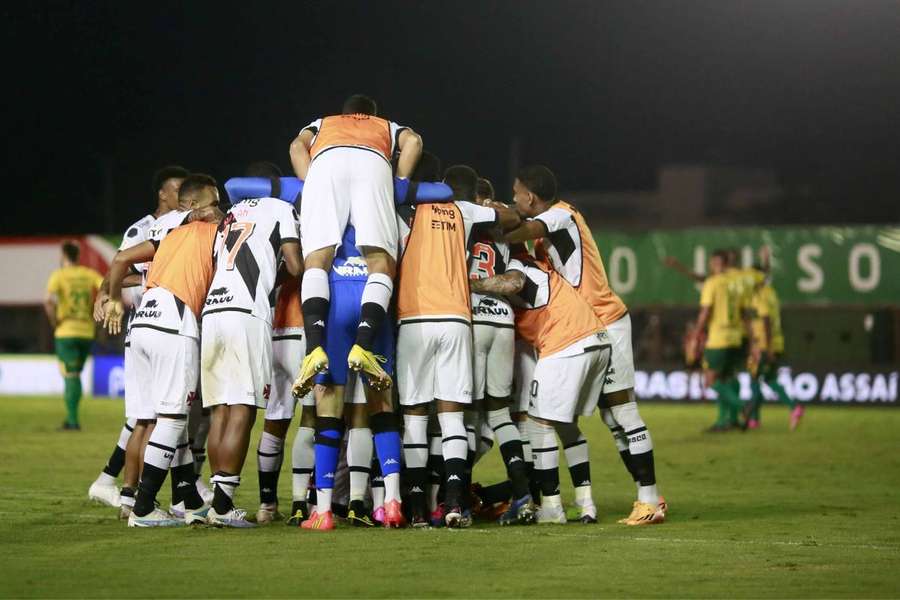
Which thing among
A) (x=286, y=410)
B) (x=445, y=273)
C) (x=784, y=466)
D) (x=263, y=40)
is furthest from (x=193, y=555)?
(x=263, y=40)

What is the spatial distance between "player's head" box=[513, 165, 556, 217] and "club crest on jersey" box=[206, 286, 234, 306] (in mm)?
2291

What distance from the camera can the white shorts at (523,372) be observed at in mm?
10430

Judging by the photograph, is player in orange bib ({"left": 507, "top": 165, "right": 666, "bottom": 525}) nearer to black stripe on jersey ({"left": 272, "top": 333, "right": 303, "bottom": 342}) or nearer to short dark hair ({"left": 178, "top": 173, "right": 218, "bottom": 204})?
black stripe on jersey ({"left": 272, "top": 333, "right": 303, "bottom": 342})

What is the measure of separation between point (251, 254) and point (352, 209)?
0.72 meters

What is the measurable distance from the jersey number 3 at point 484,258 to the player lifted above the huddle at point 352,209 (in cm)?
78

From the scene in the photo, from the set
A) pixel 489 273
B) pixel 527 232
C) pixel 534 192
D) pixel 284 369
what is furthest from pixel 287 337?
pixel 534 192

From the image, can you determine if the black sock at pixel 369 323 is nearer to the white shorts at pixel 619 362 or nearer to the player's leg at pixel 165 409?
the player's leg at pixel 165 409

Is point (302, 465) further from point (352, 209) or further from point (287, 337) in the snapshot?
point (352, 209)

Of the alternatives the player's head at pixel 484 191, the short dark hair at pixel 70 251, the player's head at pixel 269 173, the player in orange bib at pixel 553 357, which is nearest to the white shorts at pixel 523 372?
the player in orange bib at pixel 553 357

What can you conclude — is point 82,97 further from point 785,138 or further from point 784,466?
point 784,466

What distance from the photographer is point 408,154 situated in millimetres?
9797

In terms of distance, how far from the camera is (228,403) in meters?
9.27

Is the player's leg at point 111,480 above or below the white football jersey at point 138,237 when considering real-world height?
below

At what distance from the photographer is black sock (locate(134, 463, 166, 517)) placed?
9.35 metres
